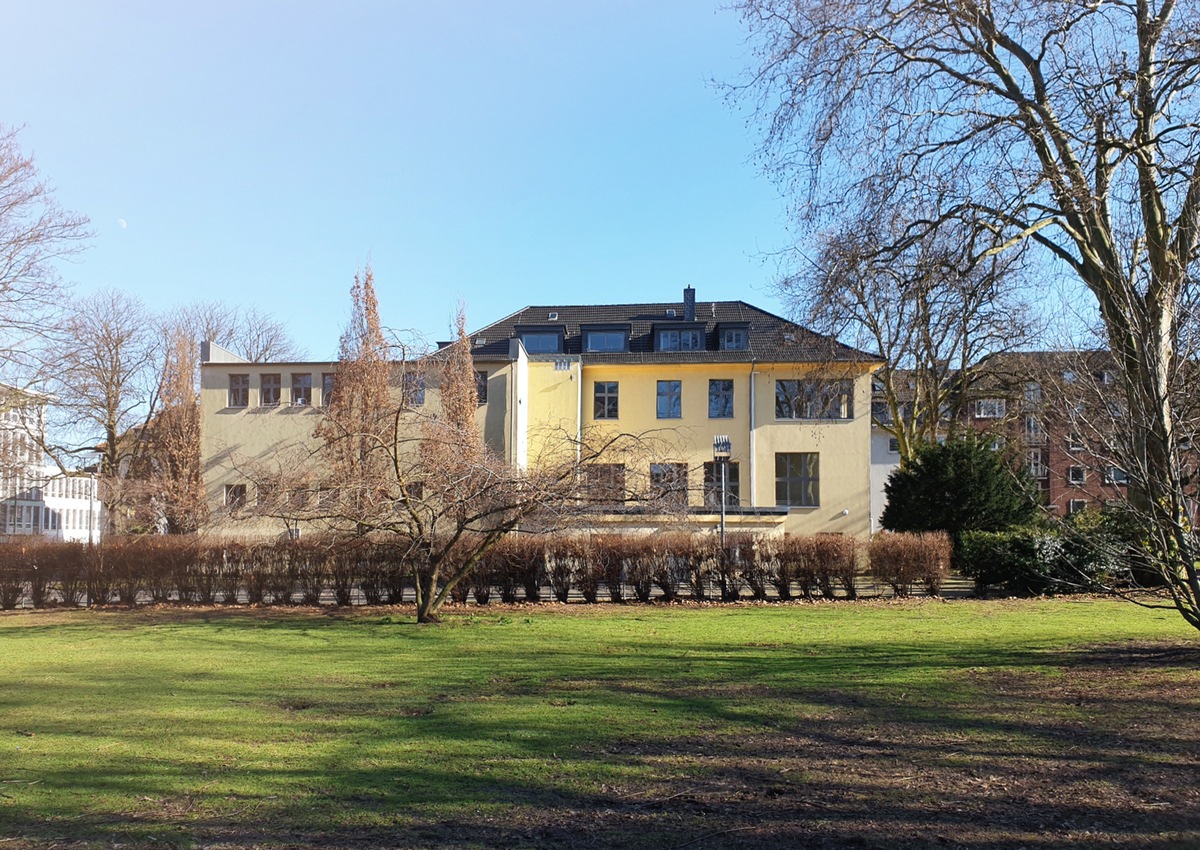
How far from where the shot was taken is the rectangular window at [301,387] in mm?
39312

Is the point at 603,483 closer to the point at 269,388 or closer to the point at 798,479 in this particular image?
the point at 798,479

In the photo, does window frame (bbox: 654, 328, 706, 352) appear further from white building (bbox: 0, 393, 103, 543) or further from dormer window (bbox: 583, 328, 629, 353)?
white building (bbox: 0, 393, 103, 543)

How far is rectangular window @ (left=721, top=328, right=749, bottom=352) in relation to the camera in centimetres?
4403

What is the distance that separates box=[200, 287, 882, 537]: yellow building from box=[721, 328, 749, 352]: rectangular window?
2.0 inches

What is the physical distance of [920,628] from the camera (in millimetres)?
15602

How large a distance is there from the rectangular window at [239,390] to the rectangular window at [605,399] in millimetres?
14696

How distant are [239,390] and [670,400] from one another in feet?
60.0

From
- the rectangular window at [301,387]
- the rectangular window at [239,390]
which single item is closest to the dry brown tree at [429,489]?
the rectangular window at [301,387]

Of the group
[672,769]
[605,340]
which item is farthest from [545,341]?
[672,769]

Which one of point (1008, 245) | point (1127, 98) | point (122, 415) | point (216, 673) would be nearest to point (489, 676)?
point (216, 673)

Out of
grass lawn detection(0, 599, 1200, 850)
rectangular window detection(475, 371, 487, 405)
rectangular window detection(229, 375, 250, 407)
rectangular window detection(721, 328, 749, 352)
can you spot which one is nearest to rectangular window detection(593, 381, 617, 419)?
rectangular window detection(721, 328, 749, 352)

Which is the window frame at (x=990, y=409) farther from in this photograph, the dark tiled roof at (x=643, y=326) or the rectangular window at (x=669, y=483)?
the rectangular window at (x=669, y=483)

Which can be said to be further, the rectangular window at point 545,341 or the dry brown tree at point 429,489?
the rectangular window at point 545,341

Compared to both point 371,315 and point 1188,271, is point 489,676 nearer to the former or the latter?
point 1188,271
